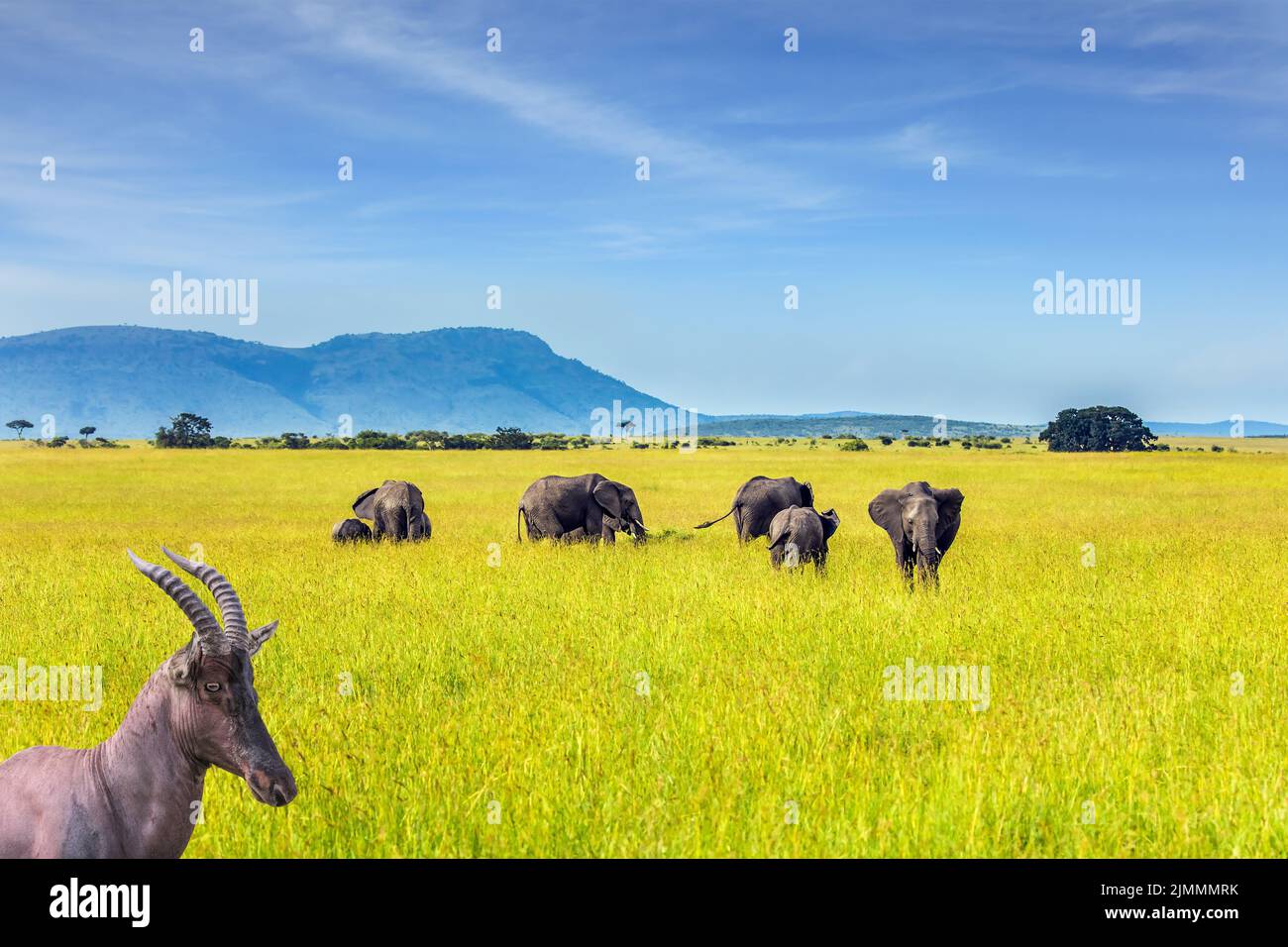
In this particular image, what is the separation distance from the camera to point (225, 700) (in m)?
3.65

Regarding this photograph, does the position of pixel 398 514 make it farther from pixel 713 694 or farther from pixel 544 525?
pixel 713 694

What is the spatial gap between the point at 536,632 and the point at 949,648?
4614 millimetres

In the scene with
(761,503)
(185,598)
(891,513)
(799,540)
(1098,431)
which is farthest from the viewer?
(1098,431)

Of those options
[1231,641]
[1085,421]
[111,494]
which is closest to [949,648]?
[1231,641]

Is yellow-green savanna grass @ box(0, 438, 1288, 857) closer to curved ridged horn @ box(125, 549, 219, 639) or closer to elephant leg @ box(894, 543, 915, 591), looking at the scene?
elephant leg @ box(894, 543, 915, 591)

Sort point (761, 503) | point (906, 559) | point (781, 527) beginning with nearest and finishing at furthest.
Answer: point (906, 559), point (781, 527), point (761, 503)

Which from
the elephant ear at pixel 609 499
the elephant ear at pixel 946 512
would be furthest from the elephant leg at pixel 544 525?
the elephant ear at pixel 946 512

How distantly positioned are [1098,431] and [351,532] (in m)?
119

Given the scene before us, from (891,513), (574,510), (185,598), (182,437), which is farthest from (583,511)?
(182,437)

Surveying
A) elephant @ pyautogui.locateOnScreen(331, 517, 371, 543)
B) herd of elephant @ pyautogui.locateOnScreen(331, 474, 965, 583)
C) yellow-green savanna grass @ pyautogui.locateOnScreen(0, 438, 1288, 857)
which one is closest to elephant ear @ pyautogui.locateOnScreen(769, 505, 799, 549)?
yellow-green savanna grass @ pyautogui.locateOnScreen(0, 438, 1288, 857)

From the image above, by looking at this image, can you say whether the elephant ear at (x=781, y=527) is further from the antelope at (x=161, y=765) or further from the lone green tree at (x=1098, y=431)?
the lone green tree at (x=1098, y=431)

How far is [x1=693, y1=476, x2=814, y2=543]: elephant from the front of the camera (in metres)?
19.0

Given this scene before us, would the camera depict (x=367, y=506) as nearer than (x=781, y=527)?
No
